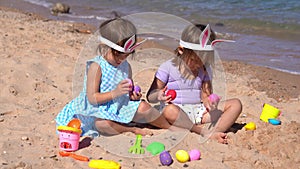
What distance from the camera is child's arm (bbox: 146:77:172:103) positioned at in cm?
406

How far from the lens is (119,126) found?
4.07m

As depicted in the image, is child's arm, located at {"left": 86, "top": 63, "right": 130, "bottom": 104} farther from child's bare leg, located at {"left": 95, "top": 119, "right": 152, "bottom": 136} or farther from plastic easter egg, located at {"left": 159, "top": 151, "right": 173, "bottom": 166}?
plastic easter egg, located at {"left": 159, "top": 151, "right": 173, "bottom": 166}

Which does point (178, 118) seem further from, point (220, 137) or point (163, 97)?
point (220, 137)

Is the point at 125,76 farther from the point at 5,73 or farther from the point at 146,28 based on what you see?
the point at 146,28

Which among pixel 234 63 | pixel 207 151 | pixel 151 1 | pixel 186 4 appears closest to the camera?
pixel 207 151

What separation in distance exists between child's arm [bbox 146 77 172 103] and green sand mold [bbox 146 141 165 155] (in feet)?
1.47

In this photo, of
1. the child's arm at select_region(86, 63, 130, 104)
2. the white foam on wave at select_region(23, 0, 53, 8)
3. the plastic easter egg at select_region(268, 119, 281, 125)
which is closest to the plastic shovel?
the child's arm at select_region(86, 63, 130, 104)

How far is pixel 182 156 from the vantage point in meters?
3.57

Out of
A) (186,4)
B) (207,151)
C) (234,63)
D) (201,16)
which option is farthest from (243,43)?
(207,151)

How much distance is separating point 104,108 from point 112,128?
0.19m

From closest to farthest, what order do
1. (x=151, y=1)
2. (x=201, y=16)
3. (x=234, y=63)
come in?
(x=234, y=63), (x=201, y=16), (x=151, y=1)

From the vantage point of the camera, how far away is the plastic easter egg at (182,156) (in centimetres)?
356

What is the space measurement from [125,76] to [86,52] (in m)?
2.56

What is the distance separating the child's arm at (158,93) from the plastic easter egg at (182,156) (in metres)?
0.61
